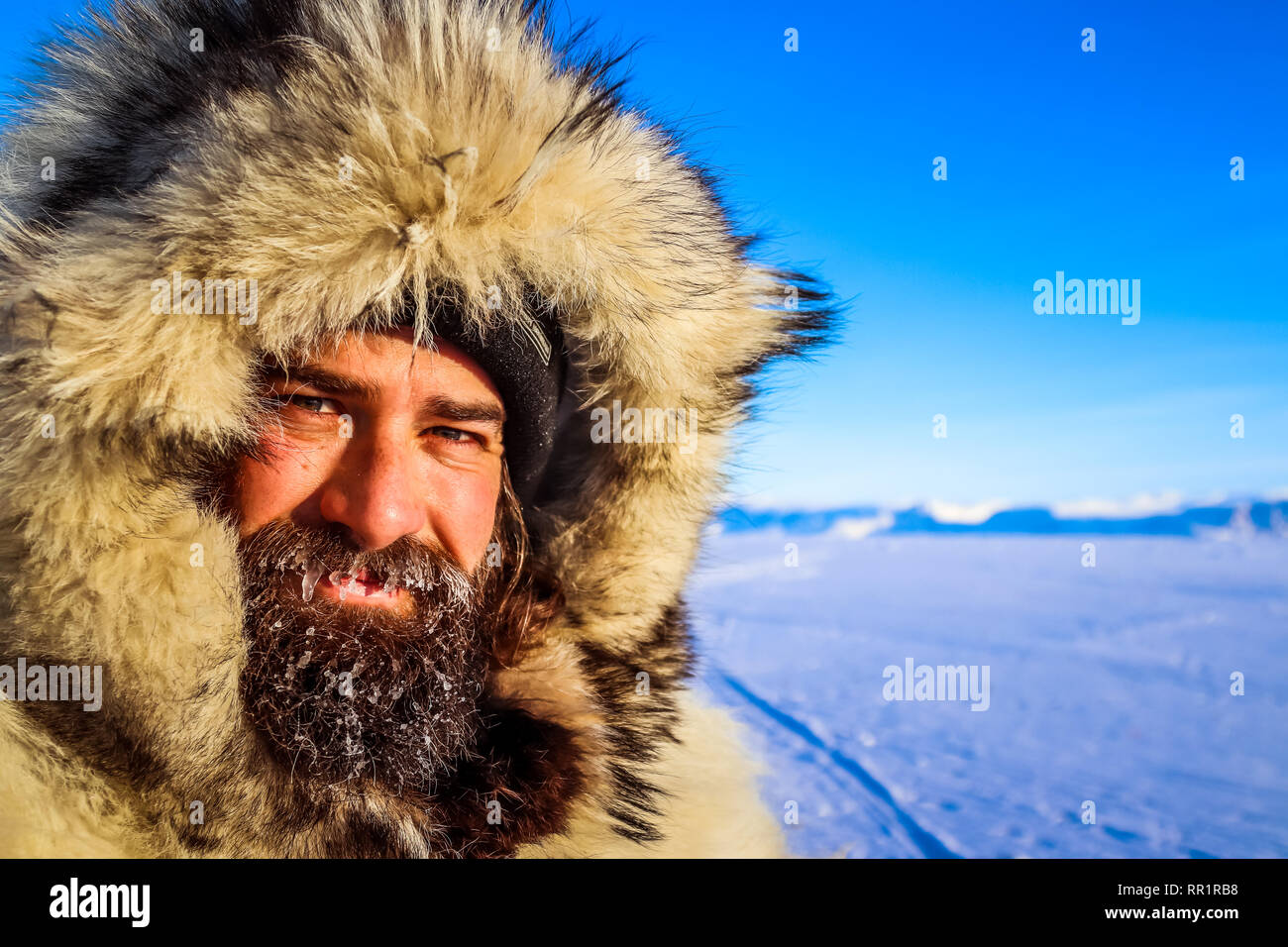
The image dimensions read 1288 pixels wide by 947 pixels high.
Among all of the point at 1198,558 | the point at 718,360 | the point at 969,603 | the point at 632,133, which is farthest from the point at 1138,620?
the point at 632,133

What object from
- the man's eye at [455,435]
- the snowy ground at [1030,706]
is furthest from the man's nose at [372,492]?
the snowy ground at [1030,706]

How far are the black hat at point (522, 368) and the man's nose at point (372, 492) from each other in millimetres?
231

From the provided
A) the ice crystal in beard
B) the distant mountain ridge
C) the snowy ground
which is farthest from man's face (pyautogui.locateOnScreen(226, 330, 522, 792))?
the distant mountain ridge

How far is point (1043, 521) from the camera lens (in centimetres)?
1082

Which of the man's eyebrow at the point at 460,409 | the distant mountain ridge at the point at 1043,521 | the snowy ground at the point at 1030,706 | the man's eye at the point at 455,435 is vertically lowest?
the snowy ground at the point at 1030,706

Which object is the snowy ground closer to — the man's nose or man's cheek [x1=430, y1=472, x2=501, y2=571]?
man's cheek [x1=430, y1=472, x2=501, y2=571]

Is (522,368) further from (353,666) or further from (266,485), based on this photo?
(353,666)

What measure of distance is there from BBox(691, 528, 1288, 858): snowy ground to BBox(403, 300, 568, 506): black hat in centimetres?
54

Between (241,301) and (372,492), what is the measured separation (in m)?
0.36

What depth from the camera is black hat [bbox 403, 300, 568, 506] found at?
52.2 inches

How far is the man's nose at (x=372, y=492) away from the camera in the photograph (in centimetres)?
124

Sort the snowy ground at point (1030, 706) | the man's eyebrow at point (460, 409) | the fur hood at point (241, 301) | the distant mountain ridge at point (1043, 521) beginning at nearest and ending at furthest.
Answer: the fur hood at point (241, 301) → the man's eyebrow at point (460, 409) → the snowy ground at point (1030, 706) → the distant mountain ridge at point (1043, 521)

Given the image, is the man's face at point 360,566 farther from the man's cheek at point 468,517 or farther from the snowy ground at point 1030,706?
the snowy ground at point 1030,706
